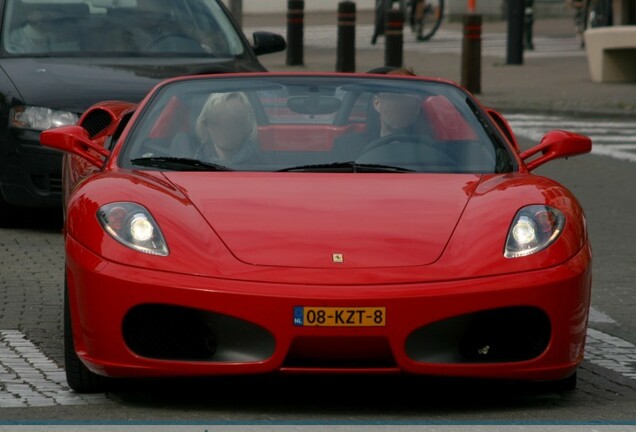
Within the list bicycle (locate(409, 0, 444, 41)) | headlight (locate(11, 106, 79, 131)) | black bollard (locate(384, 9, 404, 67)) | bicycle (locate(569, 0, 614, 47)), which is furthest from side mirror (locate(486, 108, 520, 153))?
bicycle (locate(409, 0, 444, 41))

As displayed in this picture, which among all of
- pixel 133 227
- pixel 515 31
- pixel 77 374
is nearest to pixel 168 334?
pixel 133 227

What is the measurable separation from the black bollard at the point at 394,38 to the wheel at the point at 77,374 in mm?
17645

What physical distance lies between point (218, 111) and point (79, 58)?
4.99m

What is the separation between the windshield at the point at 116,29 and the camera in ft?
40.8

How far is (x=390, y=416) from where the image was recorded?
243 inches

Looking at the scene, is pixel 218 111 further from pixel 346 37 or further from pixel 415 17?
pixel 415 17

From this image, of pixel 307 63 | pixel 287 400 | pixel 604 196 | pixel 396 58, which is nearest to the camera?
pixel 287 400

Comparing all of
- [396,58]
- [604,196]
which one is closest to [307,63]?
[396,58]

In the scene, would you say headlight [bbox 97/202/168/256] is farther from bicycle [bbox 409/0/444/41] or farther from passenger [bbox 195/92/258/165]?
bicycle [bbox 409/0/444/41]

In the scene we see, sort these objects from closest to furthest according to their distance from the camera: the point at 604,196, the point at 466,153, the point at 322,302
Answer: the point at 322,302 < the point at 466,153 < the point at 604,196

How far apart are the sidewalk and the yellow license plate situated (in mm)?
15889

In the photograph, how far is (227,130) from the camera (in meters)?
7.32

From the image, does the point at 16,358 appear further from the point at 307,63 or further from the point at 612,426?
the point at 307,63

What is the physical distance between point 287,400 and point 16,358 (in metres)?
1.37
